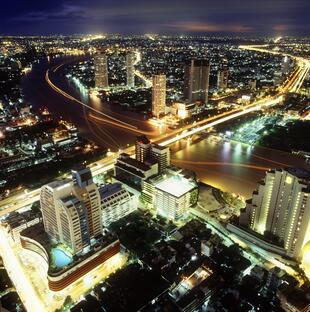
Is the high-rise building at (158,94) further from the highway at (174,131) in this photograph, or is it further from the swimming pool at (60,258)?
the swimming pool at (60,258)

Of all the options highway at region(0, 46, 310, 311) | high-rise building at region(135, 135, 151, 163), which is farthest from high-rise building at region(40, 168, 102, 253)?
high-rise building at region(135, 135, 151, 163)

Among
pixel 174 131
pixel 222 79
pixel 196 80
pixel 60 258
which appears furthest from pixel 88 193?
pixel 222 79

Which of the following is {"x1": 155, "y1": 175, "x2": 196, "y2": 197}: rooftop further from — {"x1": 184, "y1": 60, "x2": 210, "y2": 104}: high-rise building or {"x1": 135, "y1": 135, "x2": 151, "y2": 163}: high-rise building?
{"x1": 184, "y1": 60, "x2": 210, "y2": 104}: high-rise building

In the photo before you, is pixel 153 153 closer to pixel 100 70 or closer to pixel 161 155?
pixel 161 155

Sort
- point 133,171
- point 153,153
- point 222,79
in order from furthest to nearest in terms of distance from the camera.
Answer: point 222,79
point 153,153
point 133,171

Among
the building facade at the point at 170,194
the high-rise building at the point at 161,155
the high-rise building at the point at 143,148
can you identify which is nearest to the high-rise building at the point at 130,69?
the high-rise building at the point at 143,148

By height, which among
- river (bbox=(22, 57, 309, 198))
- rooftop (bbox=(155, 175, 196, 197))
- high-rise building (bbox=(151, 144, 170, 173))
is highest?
high-rise building (bbox=(151, 144, 170, 173))
